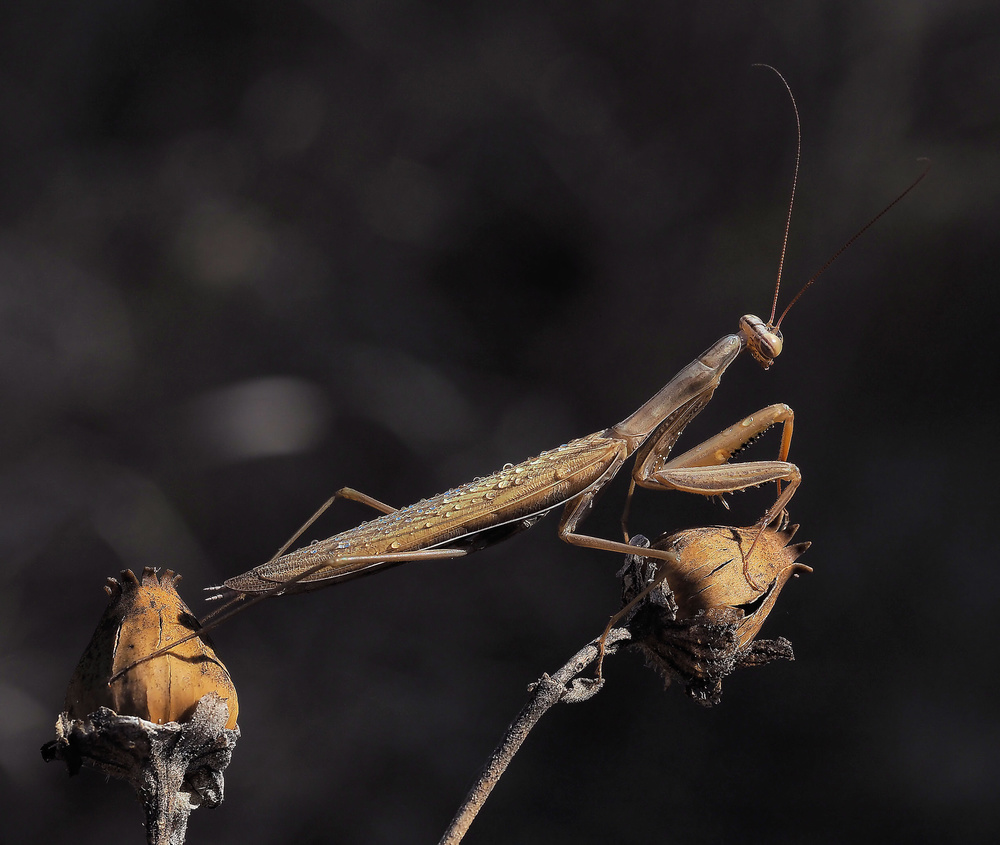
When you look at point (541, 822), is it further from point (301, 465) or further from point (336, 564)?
point (336, 564)

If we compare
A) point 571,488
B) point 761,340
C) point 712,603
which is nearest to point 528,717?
point 712,603

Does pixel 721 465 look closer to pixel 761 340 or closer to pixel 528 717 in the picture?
pixel 761 340

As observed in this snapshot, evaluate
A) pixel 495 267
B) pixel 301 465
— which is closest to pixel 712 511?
pixel 495 267

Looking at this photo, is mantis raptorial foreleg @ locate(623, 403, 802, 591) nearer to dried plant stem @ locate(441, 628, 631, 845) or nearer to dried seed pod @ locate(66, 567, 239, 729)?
dried plant stem @ locate(441, 628, 631, 845)

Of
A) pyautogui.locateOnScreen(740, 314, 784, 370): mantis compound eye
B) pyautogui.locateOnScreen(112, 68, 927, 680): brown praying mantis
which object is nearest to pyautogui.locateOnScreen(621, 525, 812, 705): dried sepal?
pyautogui.locateOnScreen(112, 68, 927, 680): brown praying mantis

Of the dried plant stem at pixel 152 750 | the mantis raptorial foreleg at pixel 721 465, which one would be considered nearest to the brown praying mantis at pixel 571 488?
the mantis raptorial foreleg at pixel 721 465

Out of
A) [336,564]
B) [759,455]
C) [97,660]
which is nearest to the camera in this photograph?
[97,660]
